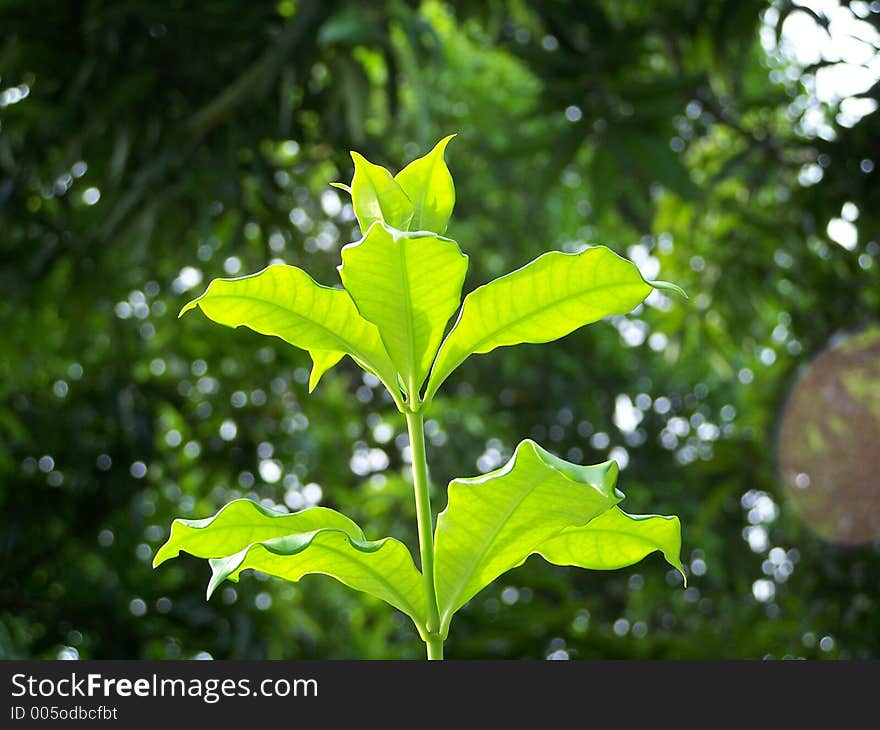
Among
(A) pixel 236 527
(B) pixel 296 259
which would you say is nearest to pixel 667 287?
(A) pixel 236 527

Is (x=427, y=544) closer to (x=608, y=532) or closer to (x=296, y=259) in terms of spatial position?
(x=608, y=532)

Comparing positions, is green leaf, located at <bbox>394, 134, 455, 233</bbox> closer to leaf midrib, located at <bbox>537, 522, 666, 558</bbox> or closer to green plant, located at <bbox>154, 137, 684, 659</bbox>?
green plant, located at <bbox>154, 137, 684, 659</bbox>

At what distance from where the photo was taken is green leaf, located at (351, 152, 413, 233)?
1.21 feet

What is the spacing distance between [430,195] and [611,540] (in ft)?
0.45

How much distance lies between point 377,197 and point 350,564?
0.13m

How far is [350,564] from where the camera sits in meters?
0.32

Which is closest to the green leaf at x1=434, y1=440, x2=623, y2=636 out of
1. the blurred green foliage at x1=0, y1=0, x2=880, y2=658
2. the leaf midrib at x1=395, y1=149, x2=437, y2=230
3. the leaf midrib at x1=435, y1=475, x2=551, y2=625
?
the leaf midrib at x1=435, y1=475, x2=551, y2=625

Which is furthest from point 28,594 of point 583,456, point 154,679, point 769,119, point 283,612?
point 583,456

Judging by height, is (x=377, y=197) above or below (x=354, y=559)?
above

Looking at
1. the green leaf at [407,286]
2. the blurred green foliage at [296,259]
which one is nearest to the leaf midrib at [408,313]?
the green leaf at [407,286]

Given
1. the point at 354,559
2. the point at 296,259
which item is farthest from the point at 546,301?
the point at 296,259

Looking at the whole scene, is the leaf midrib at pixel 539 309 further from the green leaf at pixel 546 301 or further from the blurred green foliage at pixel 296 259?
the blurred green foliage at pixel 296 259

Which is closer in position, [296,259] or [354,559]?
[354,559]

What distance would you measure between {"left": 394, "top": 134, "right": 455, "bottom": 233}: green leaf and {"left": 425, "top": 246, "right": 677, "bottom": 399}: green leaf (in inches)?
1.5
